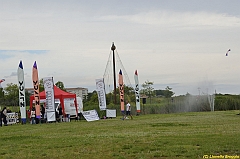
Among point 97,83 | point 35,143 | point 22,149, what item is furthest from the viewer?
point 97,83

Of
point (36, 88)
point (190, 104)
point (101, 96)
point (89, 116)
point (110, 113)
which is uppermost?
point (36, 88)

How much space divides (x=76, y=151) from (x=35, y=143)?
3088 millimetres

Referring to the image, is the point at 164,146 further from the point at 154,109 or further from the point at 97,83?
the point at 154,109

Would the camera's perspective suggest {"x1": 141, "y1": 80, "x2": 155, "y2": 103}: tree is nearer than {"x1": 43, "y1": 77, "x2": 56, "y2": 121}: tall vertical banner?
No

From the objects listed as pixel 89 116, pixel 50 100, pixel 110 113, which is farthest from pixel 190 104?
pixel 50 100

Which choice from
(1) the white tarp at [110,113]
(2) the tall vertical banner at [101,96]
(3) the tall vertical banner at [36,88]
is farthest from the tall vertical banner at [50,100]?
(1) the white tarp at [110,113]

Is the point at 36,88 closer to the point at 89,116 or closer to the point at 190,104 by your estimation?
the point at 89,116

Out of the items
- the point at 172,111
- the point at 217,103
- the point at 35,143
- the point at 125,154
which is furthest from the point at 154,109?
the point at 125,154

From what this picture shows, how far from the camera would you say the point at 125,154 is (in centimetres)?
1038

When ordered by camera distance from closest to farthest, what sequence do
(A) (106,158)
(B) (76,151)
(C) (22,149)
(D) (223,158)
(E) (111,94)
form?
(D) (223,158)
(A) (106,158)
(B) (76,151)
(C) (22,149)
(E) (111,94)

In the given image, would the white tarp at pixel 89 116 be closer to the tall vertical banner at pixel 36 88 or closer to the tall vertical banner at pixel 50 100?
the tall vertical banner at pixel 50 100

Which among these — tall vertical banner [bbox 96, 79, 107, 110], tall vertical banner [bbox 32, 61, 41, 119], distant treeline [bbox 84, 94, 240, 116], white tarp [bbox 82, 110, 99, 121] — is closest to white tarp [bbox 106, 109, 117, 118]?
tall vertical banner [bbox 96, 79, 107, 110]

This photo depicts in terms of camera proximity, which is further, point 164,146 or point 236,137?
point 236,137

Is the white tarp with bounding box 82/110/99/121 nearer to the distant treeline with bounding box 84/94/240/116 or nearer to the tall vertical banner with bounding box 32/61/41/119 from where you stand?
the tall vertical banner with bounding box 32/61/41/119
